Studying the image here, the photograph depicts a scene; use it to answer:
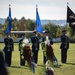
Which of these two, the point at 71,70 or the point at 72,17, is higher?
the point at 72,17

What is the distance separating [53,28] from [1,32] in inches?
757

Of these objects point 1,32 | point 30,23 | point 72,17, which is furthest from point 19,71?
point 30,23

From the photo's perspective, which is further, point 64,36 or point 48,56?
point 64,36

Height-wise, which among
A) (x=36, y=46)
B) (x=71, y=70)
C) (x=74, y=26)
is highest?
(x=74, y=26)

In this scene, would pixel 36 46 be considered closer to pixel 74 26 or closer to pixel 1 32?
pixel 74 26

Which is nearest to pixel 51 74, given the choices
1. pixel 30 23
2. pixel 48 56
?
pixel 48 56

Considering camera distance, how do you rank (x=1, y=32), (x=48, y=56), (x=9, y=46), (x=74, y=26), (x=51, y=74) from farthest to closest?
(x=1, y=32), (x=9, y=46), (x=48, y=56), (x=51, y=74), (x=74, y=26)

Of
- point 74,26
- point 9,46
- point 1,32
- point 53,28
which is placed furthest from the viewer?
point 53,28

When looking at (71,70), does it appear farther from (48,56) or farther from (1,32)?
(1,32)

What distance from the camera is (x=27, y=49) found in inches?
391

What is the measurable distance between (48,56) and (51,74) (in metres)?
4.04

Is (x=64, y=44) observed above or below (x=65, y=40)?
below

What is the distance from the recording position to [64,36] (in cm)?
1460

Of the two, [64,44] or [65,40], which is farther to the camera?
[64,44]
